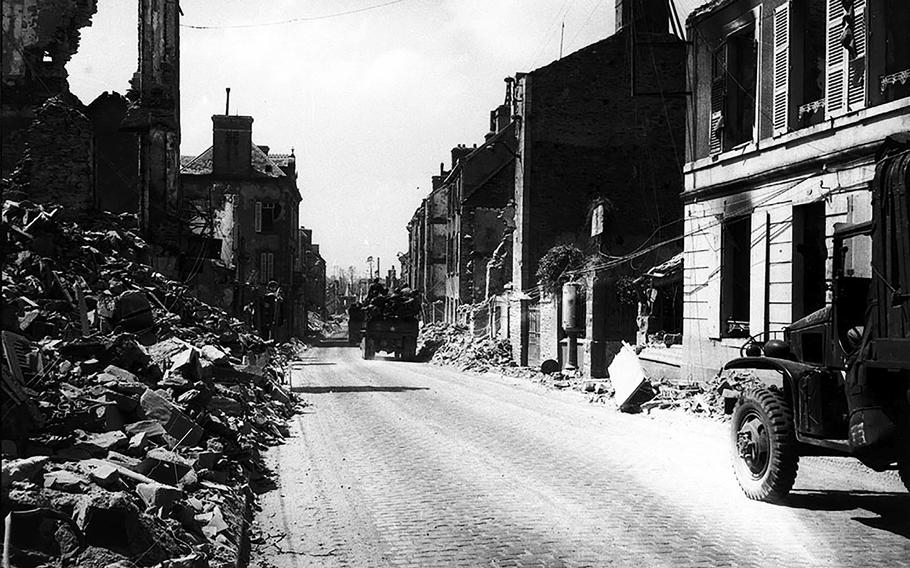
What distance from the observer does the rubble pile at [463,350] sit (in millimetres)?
32406

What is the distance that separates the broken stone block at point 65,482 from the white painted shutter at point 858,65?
12766 mm

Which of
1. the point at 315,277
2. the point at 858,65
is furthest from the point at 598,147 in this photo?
the point at 315,277

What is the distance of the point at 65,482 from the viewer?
16.8 ft

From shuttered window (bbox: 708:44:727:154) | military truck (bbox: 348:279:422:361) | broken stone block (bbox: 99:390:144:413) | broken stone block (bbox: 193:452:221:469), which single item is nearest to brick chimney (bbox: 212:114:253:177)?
military truck (bbox: 348:279:422:361)

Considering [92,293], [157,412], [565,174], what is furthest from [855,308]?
[565,174]

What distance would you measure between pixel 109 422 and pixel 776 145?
12.9m

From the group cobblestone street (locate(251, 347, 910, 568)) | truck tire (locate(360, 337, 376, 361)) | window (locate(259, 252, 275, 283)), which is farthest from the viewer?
window (locate(259, 252, 275, 283))

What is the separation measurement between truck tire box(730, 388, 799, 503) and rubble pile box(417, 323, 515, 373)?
73.5 feet

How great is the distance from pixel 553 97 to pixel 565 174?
2.95 m

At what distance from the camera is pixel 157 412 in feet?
25.3

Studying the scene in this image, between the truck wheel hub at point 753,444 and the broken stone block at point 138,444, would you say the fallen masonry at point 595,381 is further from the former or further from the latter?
the broken stone block at point 138,444

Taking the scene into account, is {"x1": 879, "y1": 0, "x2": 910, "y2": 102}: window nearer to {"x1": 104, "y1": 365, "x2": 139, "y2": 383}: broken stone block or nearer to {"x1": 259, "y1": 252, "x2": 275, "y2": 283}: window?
{"x1": 104, "y1": 365, "x2": 139, "y2": 383}: broken stone block

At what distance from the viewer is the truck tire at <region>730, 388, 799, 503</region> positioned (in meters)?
7.61

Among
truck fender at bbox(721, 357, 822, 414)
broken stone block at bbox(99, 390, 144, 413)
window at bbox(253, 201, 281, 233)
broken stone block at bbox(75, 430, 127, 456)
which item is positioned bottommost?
broken stone block at bbox(75, 430, 127, 456)
